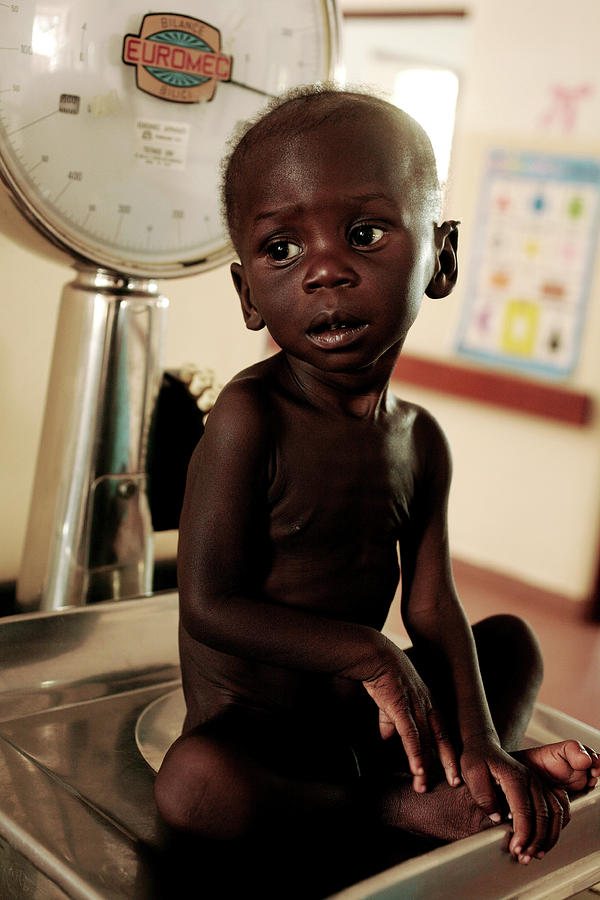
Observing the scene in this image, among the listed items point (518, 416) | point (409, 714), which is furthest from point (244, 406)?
point (518, 416)

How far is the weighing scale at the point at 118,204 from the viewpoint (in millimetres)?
656

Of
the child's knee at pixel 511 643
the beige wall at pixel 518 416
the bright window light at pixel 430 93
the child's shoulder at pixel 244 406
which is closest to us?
the child's shoulder at pixel 244 406

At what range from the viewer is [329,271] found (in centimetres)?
50

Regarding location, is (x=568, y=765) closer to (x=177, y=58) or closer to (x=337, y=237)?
(x=337, y=237)

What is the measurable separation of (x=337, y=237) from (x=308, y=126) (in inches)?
2.4

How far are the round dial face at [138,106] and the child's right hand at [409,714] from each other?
336mm

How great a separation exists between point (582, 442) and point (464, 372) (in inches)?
14.7

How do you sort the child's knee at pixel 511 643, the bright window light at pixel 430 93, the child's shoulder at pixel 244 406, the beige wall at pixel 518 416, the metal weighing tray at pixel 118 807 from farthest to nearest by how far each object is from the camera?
1. the bright window light at pixel 430 93
2. the beige wall at pixel 518 416
3. the child's knee at pixel 511 643
4. the child's shoulder at pixel 244 406
5. the metal weighing tray at pixel 118 807

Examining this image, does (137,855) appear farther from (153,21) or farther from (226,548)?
(153,21)

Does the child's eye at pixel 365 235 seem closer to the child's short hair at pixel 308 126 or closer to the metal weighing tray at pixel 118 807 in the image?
the child's short hair at pixel 308 126

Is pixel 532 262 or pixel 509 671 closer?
pixel 509 671

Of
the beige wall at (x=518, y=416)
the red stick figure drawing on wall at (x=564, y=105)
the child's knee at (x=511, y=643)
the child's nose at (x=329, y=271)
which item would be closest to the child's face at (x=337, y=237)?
the child's nose at (x=329, y=271)

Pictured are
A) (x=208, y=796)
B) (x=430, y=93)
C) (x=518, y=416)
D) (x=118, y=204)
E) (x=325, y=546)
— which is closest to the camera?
Result: (x=208, y=796)

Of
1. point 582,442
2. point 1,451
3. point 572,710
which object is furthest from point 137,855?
point 582,442
